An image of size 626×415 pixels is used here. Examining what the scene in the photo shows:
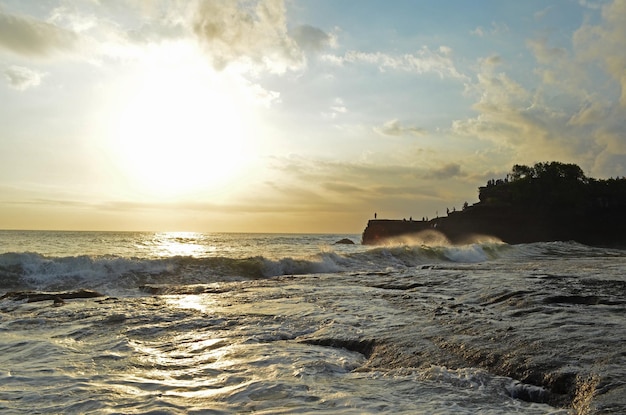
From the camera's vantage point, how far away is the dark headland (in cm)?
6419

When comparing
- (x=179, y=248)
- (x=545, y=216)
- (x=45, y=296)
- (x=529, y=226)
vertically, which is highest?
(x=545, y=216)

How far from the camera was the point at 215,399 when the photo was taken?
440cm

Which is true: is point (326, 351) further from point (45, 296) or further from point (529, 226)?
point (529, 226)

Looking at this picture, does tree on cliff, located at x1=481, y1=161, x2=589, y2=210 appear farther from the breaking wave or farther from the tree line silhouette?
the breaking wave

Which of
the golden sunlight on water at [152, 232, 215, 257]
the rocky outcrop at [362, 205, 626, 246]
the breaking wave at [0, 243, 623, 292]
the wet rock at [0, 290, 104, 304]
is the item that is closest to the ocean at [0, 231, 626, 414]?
the wet rock at [0, 290, 104, 304]

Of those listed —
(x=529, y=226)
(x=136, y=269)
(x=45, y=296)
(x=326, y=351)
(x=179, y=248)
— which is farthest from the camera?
(x=529, y=226)

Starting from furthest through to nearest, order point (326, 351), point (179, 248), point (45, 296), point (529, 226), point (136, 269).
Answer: point (529, 226)
point (179, 248)
point (136, 269)
point (45, 296)
point (326, 351)

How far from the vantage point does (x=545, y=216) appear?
6575cm

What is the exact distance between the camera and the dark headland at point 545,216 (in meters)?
64.2

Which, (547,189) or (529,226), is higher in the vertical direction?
(547,189)

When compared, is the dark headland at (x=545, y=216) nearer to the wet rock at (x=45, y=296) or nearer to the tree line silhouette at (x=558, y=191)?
the tree line silhouette at (x=558, y=191)

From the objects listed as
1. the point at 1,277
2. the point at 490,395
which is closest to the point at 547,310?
the point at 490,395

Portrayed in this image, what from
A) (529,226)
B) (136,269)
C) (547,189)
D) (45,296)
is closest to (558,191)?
(547,189)

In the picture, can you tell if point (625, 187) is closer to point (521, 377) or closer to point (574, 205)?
point (574, 205)
